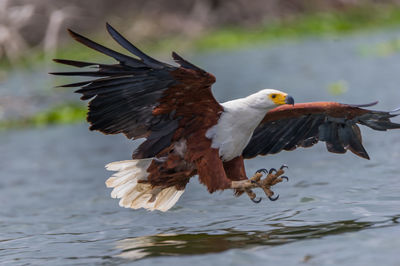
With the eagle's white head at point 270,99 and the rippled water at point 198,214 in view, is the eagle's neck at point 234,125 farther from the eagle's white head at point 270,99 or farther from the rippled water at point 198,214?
the rippled water at point 198,214

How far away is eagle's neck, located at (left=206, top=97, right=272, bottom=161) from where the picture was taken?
5.42m

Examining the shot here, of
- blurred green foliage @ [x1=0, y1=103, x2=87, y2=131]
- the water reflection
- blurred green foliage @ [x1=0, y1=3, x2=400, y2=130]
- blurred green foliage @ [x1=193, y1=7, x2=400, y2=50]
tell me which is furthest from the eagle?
blurred green foliage @ [x1=193, y1=7, x2=400, y2=50]

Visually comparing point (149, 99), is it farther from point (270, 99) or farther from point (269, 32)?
point (269, 32)

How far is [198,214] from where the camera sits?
6.47 m

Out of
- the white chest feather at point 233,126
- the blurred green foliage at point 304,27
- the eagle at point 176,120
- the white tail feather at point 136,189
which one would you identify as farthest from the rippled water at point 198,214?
the blurred green foliage at point 304,27

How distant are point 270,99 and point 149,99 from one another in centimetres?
84

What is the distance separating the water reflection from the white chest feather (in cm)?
61

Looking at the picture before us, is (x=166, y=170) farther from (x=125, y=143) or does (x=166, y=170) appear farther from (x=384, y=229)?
(x=125, y=143)

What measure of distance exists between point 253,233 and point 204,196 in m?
1.84

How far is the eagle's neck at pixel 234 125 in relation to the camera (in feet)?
17.8

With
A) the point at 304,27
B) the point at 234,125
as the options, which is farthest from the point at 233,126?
the point at 304,27

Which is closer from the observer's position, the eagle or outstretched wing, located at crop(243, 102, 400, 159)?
the eagle

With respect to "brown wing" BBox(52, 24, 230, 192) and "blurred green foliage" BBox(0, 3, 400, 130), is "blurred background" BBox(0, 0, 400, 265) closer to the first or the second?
"blurred green foliage" BBox(0, 3, 400, 130)

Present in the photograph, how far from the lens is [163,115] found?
217 inches
